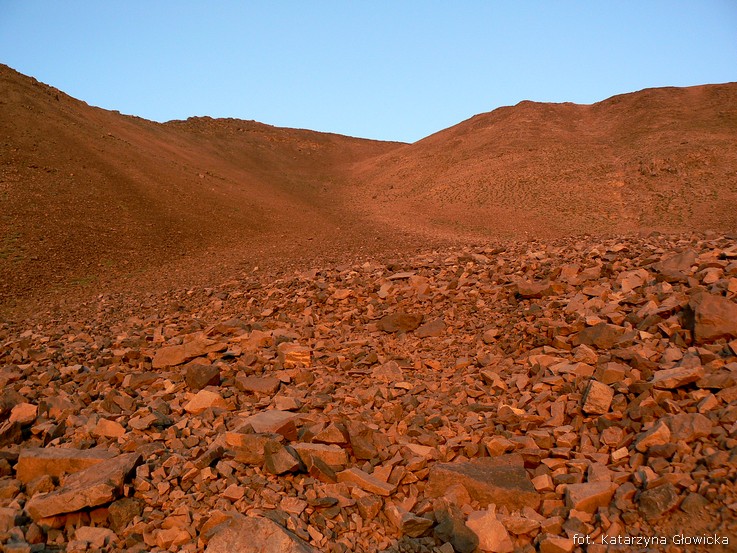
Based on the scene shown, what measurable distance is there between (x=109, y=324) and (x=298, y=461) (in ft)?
18.2

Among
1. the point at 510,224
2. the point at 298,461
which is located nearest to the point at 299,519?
the point at 298,461

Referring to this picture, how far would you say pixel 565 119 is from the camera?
113 ft

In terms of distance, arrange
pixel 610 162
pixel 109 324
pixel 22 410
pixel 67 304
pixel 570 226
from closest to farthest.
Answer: pixel 22 410, pixel 109 324, pixel 67 304, pixel 570 226, pixel 610 162

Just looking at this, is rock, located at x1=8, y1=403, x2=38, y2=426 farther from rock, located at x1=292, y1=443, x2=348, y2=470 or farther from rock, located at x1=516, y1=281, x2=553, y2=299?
rock, located at x1=516, y1=281, x2=553, y2=299

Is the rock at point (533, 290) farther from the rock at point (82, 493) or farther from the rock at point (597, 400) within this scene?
the rock at point (82, 493)

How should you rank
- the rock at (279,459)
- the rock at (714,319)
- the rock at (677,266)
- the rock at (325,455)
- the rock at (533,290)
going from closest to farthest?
the rock at (279,459) < the rock at (325,455) < the rock at (714,319) < the rock at (677,266) < the rock at (533,290)

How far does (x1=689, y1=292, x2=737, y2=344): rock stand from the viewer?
15.4 ft

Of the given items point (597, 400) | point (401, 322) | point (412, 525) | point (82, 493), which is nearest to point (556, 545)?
point (412, 525)

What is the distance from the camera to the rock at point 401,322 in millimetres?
6426

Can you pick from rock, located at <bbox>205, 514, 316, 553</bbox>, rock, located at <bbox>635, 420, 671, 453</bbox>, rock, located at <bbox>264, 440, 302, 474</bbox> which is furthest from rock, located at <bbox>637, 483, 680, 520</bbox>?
rock, located at <bbox>264, 440, 302, 474</bbox>

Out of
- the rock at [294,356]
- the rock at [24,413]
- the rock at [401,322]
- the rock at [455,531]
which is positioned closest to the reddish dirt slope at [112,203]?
the rock at [24,413]

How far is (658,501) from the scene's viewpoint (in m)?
3.20

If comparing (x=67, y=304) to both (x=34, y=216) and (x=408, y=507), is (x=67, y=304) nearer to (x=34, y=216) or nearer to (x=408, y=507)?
(x=34, y=216)

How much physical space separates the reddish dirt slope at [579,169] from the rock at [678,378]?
1426cm
